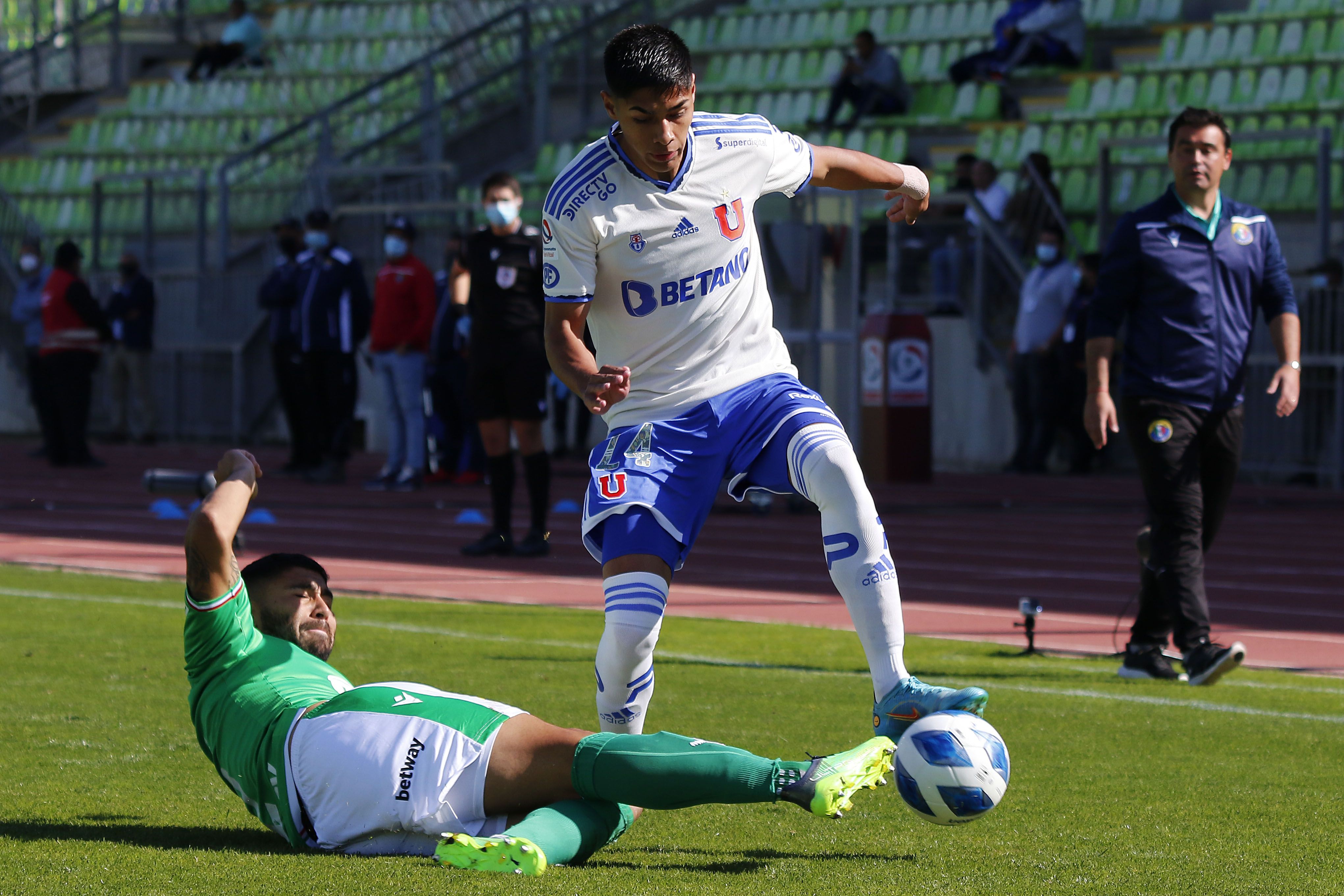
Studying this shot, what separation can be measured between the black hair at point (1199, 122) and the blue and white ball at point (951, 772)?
359 cm

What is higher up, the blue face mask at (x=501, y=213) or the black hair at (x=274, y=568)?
the blue face mask at (x=501, y=213)

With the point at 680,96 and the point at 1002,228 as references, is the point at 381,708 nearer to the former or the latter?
the point at 680,96

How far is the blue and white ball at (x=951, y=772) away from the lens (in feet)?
14.0

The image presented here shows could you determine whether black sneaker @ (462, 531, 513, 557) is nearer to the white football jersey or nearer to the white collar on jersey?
the white football jersey

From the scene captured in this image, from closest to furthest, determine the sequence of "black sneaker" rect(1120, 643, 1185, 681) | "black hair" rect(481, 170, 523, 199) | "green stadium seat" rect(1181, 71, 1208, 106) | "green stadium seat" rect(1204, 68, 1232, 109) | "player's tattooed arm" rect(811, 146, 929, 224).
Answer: "player's tattooed arm" rect(811, 146, 929, 224), "black sneaker" rect(1120, 643, 1185, 681), "black hair" rect(481, 170, 523, 199), "green stadium seat" rect(1204, 68, 1232, 109), "green stadium seat" rect(1181, 71, 1208, 106)

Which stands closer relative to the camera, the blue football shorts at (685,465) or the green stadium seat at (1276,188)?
the blue football shorts at (685,465)

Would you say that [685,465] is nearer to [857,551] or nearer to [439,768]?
[857,551]

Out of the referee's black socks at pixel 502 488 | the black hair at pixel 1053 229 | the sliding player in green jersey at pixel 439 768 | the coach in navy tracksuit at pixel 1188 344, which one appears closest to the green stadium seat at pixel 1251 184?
the black hair at pixel 1053 229

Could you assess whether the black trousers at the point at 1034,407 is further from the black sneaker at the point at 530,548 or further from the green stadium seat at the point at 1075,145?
the black sneaker at the point at 530,548

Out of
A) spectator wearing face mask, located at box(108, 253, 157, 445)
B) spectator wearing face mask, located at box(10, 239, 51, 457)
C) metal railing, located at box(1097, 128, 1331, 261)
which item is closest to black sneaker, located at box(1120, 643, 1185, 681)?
metal railing, located at box(1097, 128, 1331, 261)

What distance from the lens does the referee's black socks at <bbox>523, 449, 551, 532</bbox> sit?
37.1 ft

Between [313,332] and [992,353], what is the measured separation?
7.05 metres

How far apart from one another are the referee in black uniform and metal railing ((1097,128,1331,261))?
7.24 m

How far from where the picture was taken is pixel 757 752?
5.76 metres
